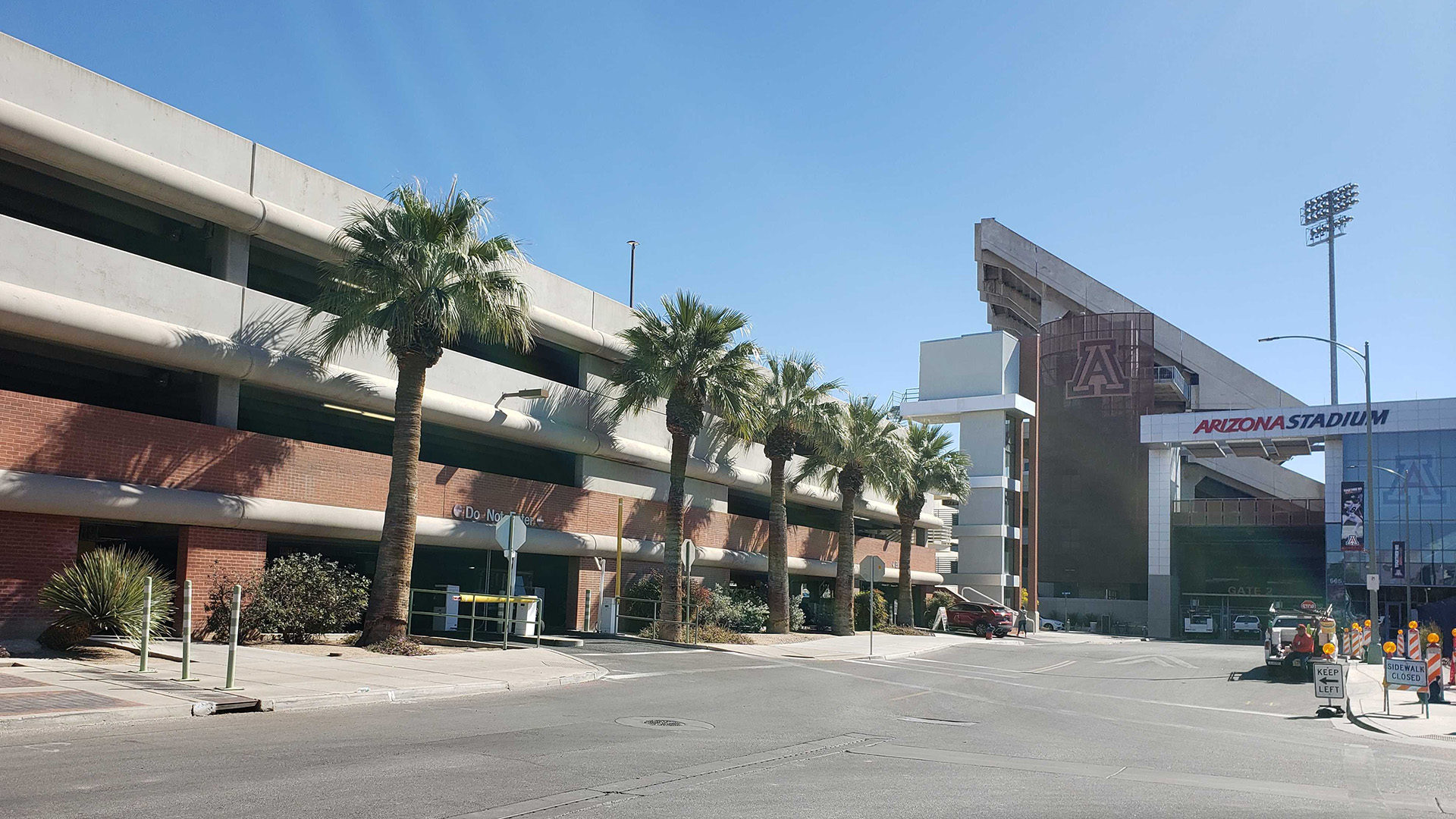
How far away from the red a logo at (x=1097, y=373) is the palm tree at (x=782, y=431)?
43.2 metres

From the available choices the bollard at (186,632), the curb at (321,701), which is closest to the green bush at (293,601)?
the curb at (321,701)

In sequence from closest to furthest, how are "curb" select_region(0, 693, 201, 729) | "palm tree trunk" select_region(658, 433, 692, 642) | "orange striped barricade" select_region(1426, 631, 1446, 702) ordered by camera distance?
"curb" select_region(0, 693, 201, 729)
"orange striped barricade" select_region(1426, 631, 1446, 702)
"palm tree trunk" select_region(658, 433, 692, 642)

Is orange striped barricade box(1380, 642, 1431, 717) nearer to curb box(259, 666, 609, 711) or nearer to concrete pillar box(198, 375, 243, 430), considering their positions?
curb box(259, 666, 609, 711)

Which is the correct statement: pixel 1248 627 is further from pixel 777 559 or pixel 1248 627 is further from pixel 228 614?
pixel 228 614

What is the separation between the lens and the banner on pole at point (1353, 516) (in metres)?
58.7

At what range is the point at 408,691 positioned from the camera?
634 inches

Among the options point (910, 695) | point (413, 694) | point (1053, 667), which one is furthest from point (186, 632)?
point (1053, 667)

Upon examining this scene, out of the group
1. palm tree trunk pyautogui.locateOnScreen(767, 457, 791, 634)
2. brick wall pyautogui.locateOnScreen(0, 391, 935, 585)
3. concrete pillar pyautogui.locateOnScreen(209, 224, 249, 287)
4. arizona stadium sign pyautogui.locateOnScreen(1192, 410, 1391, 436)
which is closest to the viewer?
brick wall pyautogui.locateOnScreen(0, 391, 935, 585)

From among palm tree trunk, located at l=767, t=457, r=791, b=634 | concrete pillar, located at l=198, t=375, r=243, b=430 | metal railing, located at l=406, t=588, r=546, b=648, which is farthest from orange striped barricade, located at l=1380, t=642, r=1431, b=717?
concrete pillar, located at l=198, t=375, r=243, b=430

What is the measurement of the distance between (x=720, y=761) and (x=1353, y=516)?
5778cm

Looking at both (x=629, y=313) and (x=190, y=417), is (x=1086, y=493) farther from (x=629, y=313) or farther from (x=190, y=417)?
(x=190, y=417)

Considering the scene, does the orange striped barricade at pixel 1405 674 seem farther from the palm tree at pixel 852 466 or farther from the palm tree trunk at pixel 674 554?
the palm tree at pixel 852 466

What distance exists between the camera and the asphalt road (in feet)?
28.4

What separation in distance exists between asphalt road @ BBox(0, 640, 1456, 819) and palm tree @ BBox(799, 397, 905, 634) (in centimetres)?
2172
